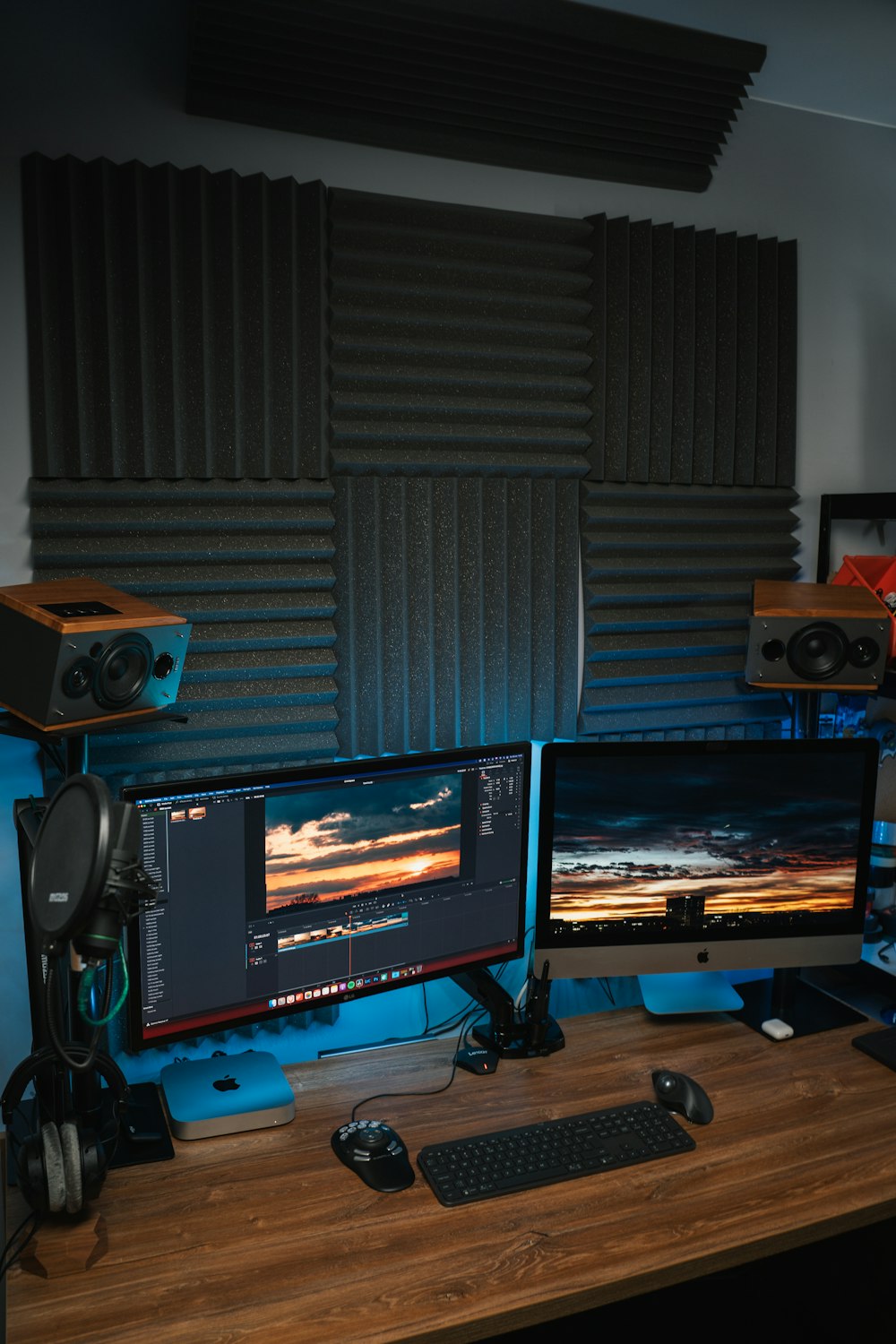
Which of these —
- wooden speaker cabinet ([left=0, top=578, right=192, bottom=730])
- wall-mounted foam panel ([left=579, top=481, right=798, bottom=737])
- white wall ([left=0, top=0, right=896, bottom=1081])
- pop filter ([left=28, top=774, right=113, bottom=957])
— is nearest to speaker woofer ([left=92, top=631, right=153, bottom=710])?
wooden speaker cabinet ([left=0, top=578, right=192, bottom=730])

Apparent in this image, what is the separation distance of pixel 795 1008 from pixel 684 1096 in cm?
45

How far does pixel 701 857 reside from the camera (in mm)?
1878

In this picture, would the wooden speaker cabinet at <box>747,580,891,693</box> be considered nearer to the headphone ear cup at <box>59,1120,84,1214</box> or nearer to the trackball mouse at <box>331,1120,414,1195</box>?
the trackball mouse at <box>331,1120,414,1195</box>

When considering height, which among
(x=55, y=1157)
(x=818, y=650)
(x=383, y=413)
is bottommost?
(x=55, y=1157)

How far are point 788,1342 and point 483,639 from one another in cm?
154

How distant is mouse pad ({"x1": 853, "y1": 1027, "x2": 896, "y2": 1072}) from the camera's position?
1785mm

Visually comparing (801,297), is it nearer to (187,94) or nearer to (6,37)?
(187,94)

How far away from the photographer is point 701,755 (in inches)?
72.9

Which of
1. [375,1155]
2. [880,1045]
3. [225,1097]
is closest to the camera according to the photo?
[375,1155]

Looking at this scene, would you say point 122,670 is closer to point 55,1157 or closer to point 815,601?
point 55,1157

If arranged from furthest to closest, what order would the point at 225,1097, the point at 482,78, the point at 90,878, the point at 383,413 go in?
the point at 383,413
the point at 482,78
the point at 225,1097
the point at 90,878

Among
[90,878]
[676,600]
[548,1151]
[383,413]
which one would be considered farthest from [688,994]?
[383,413]

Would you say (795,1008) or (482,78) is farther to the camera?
(482,78)

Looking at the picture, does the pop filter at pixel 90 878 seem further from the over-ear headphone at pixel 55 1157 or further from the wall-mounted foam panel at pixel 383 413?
the wall-mounted foam panel at pixel 383 413
